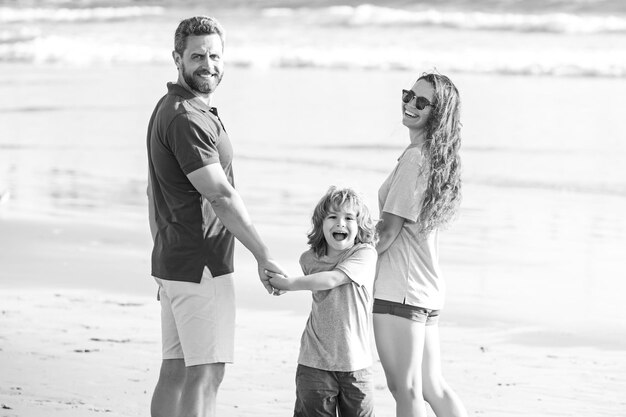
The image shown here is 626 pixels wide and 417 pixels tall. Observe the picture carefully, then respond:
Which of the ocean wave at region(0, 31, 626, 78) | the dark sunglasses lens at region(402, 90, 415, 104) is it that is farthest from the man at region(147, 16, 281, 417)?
the ocean wave at region(0, 31, 626, 78)

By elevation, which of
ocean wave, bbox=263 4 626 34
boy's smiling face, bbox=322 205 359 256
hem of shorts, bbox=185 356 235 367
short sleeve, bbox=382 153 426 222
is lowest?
hem of shorts, bbox=185 356 235 367

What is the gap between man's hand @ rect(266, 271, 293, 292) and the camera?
4406 mm

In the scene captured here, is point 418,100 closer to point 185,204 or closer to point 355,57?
point 185,204

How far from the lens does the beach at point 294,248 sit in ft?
19.6

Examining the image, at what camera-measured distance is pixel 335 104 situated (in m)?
18.3

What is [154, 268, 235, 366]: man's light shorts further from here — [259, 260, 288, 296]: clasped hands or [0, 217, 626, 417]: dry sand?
[0, 217, 626, 417]: dry sand

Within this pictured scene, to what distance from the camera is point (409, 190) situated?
14.9 ft

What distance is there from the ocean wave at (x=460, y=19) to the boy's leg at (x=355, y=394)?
2935 centimetres

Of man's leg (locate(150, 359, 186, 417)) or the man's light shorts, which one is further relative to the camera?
man's leg (locate(150, 359, 186, 417))

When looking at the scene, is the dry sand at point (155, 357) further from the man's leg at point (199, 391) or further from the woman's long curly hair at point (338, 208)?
the woman's long curly hair at point (338, 208)

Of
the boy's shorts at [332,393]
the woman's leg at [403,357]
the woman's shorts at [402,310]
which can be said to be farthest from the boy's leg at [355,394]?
the woman's shorts at [402,310]

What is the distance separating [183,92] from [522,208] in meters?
7.07

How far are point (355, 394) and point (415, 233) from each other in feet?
2.25

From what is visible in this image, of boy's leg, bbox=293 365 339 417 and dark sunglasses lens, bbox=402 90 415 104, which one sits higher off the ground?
dark sunglasses lens, bbox=402 90 415 104
